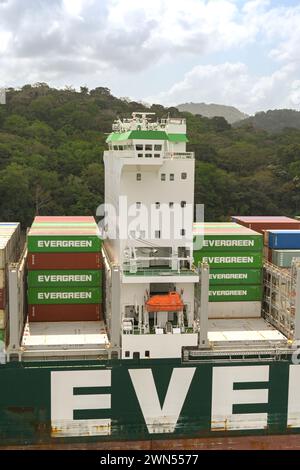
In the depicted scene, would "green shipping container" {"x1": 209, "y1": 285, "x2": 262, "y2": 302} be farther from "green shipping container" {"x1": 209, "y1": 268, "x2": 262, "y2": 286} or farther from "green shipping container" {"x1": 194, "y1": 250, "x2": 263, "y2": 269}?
"green shipping container" {"x1": 194, "y1": 250, "x2": 263, "y2": 269}

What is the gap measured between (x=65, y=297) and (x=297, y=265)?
8.20m

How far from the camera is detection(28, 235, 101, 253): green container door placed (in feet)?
58.7

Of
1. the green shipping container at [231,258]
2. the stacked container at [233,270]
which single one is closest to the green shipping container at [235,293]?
the stacked container at [233,270]

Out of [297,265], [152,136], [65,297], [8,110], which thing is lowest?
[65,297]

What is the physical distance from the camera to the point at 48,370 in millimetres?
15195

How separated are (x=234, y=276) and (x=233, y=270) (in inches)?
9.2

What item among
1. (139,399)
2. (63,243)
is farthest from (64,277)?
(139,399)

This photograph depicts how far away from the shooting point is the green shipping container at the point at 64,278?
58.6 feet

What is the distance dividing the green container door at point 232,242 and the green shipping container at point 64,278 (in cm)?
449

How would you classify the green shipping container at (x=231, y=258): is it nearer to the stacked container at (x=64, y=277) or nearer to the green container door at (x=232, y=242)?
the green container door at (x=232, y=242)

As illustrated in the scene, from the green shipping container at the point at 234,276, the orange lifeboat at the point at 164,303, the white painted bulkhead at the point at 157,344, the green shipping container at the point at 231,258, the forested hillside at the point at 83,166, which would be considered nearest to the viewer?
the white painted bulkhead at the point at 157,344
